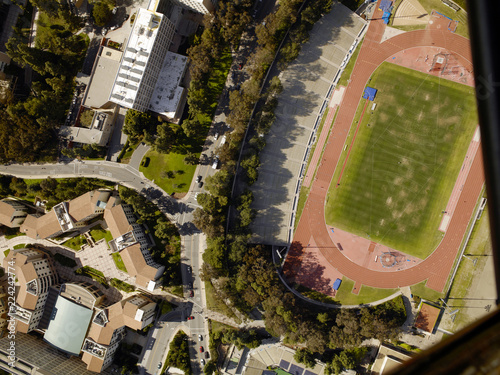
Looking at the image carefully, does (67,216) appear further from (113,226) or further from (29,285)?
(29,285)

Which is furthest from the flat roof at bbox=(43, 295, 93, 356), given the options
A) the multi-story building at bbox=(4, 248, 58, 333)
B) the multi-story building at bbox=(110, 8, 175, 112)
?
the multi-story building at bbox=(110, 8, 175, 112)

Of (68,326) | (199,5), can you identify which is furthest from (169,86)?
(68,326)

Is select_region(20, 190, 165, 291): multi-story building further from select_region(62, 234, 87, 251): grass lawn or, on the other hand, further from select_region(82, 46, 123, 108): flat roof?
select_region(82, 46, 123, 108): flat roof

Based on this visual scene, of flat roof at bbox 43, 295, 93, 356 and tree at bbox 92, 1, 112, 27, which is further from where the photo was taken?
flat roof at bbox 43, 295, 93, 356

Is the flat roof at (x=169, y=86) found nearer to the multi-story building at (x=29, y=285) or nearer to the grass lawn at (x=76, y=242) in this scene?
the grass lawn at (x=76, y=242)

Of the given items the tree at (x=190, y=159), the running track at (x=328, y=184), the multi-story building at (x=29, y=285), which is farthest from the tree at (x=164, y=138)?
the multi-story building at (x=29, y=285)
